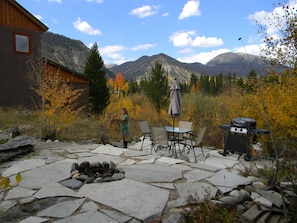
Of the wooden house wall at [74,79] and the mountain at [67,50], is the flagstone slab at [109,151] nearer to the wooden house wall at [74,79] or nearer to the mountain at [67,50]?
the wooden house wall at [74,79]

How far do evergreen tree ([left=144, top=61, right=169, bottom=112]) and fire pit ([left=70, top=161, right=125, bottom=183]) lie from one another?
16463 mm

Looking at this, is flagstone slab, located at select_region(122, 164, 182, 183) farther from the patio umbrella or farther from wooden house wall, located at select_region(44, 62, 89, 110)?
wooden house wall, located at select_region(44, 62, 89, 110)

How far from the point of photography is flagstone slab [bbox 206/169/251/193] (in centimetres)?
375

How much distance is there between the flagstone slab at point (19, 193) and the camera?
3.32 meters

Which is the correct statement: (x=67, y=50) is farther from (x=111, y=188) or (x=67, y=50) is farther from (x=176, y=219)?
(x=176, y=219)

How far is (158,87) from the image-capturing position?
69.7 ft

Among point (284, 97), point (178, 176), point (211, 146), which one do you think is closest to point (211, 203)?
point (178, 176)

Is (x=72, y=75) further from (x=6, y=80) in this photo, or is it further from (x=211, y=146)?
(x=211, y=146)

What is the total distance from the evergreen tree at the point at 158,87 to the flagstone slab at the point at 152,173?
1608cm

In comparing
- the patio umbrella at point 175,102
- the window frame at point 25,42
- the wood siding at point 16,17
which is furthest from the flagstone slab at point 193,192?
the wood siding at point 16,17

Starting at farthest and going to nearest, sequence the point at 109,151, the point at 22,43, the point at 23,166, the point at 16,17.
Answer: the point at 22,43
the point at 16,17
the point at 109,151
the point at 23,166

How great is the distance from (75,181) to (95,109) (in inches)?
671

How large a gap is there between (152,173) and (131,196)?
1.10 metres

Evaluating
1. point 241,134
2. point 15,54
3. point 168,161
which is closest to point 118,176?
point 168,161
